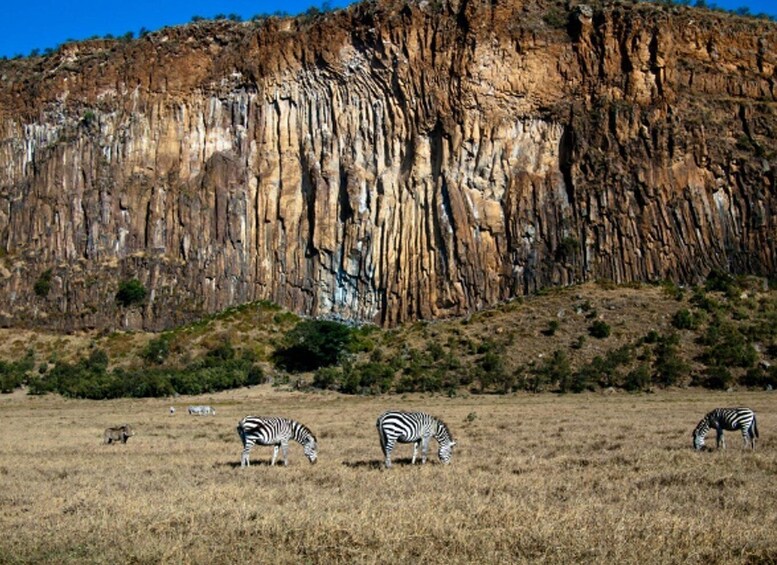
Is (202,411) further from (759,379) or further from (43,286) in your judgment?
(43,286)

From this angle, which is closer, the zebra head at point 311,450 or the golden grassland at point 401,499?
the golden grassland at point 401,499

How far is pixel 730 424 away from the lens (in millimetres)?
20297

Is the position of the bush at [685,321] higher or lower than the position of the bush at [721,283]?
lower

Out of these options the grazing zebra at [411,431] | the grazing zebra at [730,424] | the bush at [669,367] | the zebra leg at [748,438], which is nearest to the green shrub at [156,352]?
the bush at [669,367]

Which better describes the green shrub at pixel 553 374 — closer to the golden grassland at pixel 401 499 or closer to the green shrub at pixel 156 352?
the golden grassland at pixel 401 499

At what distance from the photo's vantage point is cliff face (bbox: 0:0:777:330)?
201ft

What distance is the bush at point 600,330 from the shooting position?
5317cm

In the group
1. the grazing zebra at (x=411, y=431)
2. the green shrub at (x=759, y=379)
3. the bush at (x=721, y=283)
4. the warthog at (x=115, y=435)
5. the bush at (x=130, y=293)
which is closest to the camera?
the grazing zebra at (x=411, y=431)

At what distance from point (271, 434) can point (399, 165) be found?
4865 cm

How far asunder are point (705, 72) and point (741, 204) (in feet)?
35.2

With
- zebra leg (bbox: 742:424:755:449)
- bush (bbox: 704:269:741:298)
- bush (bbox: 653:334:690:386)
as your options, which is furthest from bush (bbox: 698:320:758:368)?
zebra leg (bbox: 742:424:755:449)

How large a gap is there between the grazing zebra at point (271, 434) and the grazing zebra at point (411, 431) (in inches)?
73.1

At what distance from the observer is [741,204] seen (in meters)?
61.0

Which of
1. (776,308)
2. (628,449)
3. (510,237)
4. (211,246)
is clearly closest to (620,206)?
(510,237)
